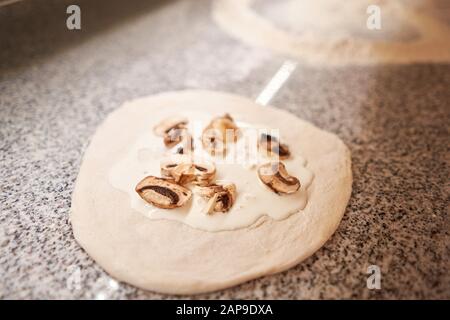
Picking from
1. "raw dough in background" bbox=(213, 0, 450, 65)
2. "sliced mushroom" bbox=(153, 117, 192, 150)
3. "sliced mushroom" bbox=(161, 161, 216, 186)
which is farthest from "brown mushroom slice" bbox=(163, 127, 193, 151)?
"raw dough in background" bbox=(213, 0, 450, 65)

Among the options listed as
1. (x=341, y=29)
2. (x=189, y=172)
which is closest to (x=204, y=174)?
(x=189, y=172)

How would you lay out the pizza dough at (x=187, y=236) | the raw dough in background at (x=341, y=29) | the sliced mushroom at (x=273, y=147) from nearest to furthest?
1. the pizza dough at (x=187, y=236)
2. the sliced mushroom at (x=273, y=147)
3. the raw dough in background at (x=341, y=29)

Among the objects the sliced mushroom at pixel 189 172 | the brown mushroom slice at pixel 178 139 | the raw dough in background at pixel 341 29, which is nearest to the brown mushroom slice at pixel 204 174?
the sliced mushroom at pixel 189 172

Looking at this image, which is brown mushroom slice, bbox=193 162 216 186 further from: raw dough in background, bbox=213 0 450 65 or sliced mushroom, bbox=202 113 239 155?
raw dough in background, bbox=213 0 450 65

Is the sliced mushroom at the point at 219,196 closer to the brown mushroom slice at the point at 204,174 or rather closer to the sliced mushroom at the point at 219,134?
the brown mushroom slice at the point at 204,174

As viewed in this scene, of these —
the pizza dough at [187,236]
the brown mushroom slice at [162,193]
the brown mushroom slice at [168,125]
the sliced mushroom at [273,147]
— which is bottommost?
the pizza dough at [187,236]

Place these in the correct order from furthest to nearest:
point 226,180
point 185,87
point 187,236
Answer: point 185,87 → point 226,180 → point 187,236

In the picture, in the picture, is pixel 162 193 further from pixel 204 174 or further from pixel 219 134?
pixel 219 134

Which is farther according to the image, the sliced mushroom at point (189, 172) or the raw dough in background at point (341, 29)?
the raw dough in background at point (341, 29)
